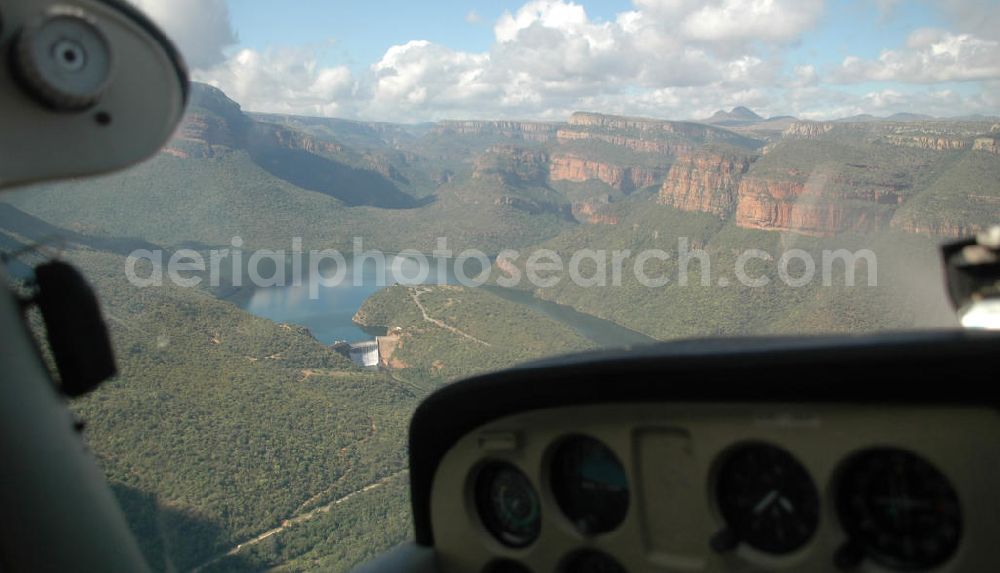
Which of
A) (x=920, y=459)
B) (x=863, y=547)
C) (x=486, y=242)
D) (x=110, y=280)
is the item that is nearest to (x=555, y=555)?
(x=863, y=547)

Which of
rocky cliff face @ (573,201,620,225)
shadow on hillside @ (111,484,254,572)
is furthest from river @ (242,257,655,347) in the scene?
shadow on hillside @ (111,484,254,572)

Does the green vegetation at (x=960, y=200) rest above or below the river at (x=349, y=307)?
above

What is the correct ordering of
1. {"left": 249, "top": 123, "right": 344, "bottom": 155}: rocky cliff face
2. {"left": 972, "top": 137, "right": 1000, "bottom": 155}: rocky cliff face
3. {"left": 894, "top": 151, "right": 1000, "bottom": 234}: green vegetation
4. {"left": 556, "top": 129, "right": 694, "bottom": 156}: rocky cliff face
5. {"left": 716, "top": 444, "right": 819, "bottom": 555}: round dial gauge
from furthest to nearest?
{"left": 556, "top": 129, "right": 694, "bottom": 156}: rocky cliff face < {"left": 249, "top": 123, "right": 344, "bottom": 155}: rocky cliff face < {"left": 972, "top": 137, "right": 1000, "bottom": 155}: rocky cliff face < {"left": 894, "top": 151, "right": 1000, "bottom": 234}: green vegetation < {"left": 716, "top": 444, "right": 819, "bottom": 555}: round dial gauge

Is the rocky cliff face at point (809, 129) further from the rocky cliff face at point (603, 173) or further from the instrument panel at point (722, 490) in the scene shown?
the instrument panel at point (722, 490)

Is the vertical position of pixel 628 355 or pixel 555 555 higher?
pixel 628 355

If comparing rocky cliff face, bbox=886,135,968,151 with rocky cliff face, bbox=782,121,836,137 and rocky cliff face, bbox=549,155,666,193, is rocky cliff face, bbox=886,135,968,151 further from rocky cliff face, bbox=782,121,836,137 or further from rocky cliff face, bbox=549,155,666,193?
rocky cliff face, bbox=549,155,666,193

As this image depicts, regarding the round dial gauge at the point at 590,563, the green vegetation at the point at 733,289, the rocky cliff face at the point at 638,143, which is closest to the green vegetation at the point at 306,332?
the green vegetation at the point at 733,289

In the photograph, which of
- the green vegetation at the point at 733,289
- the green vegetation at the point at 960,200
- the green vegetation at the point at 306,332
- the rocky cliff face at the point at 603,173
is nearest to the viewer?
the green vegetation at the point at 306,332

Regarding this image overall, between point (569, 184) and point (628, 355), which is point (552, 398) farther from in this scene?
point (569, 184)
